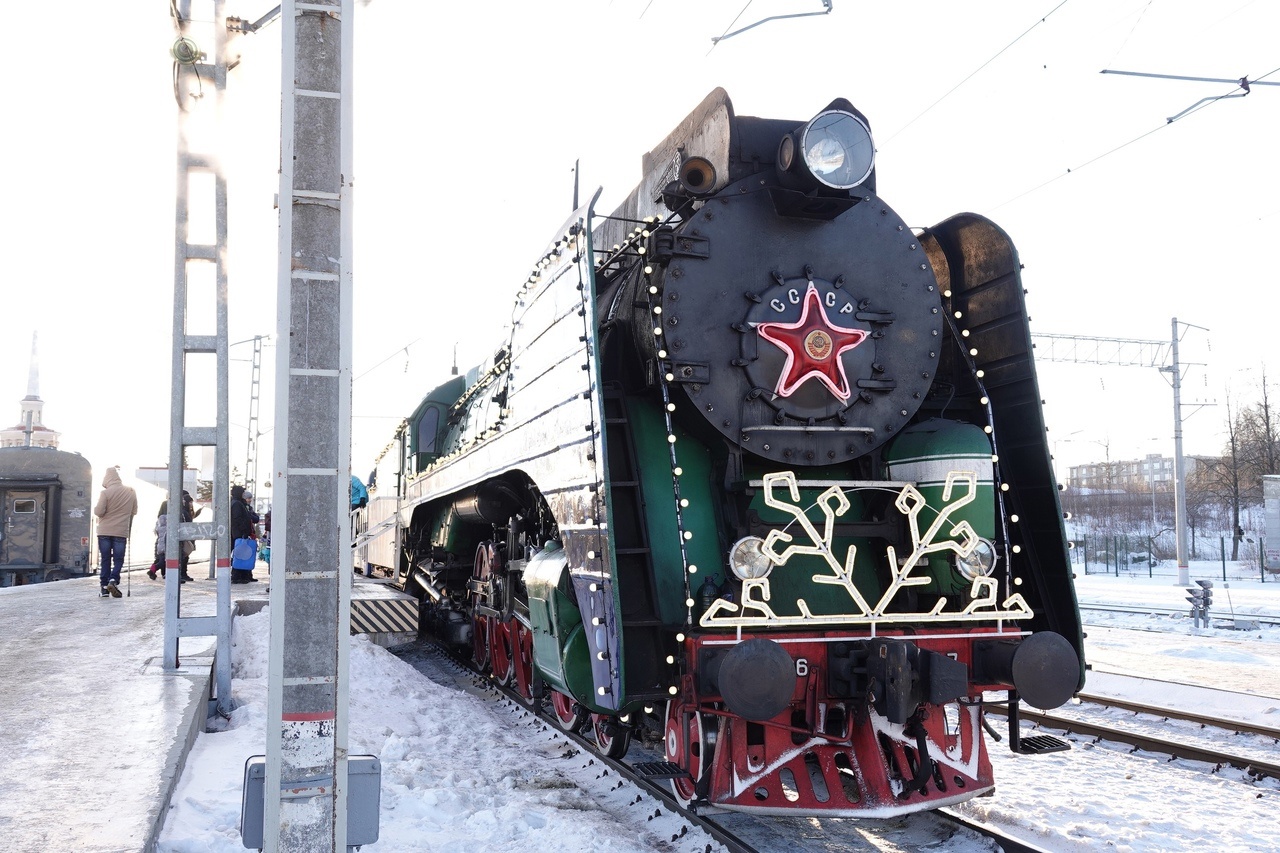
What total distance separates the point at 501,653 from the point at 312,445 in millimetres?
6018

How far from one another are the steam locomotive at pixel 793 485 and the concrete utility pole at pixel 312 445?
1743 millimetres

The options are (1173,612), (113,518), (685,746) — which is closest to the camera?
(685,746)

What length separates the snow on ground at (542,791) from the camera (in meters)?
4.55

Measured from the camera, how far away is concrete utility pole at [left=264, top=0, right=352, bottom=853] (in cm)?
279

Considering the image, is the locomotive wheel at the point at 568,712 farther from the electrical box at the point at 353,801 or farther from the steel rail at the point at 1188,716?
the steel rail at the point at 1188,716

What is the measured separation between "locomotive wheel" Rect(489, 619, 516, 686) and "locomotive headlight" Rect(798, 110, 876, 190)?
4673mm

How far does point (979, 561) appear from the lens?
477 cm

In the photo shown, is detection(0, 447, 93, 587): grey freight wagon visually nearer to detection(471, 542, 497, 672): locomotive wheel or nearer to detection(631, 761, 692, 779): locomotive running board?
detection(471, 542, 497, 672): locomotive wheel

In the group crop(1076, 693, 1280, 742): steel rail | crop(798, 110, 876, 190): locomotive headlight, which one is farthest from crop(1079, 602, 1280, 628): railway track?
crop(798, 110, 876, 190): locomotive headlight

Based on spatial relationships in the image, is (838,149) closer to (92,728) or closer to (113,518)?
(92,728)

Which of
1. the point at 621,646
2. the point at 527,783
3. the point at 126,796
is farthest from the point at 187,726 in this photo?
the point at 621,646

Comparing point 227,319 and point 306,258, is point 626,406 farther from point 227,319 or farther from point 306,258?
point 227,319

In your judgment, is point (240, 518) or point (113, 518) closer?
point (113, 518)

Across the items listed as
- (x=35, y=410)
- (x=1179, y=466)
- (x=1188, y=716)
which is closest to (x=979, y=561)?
(x=1188, y=716)
